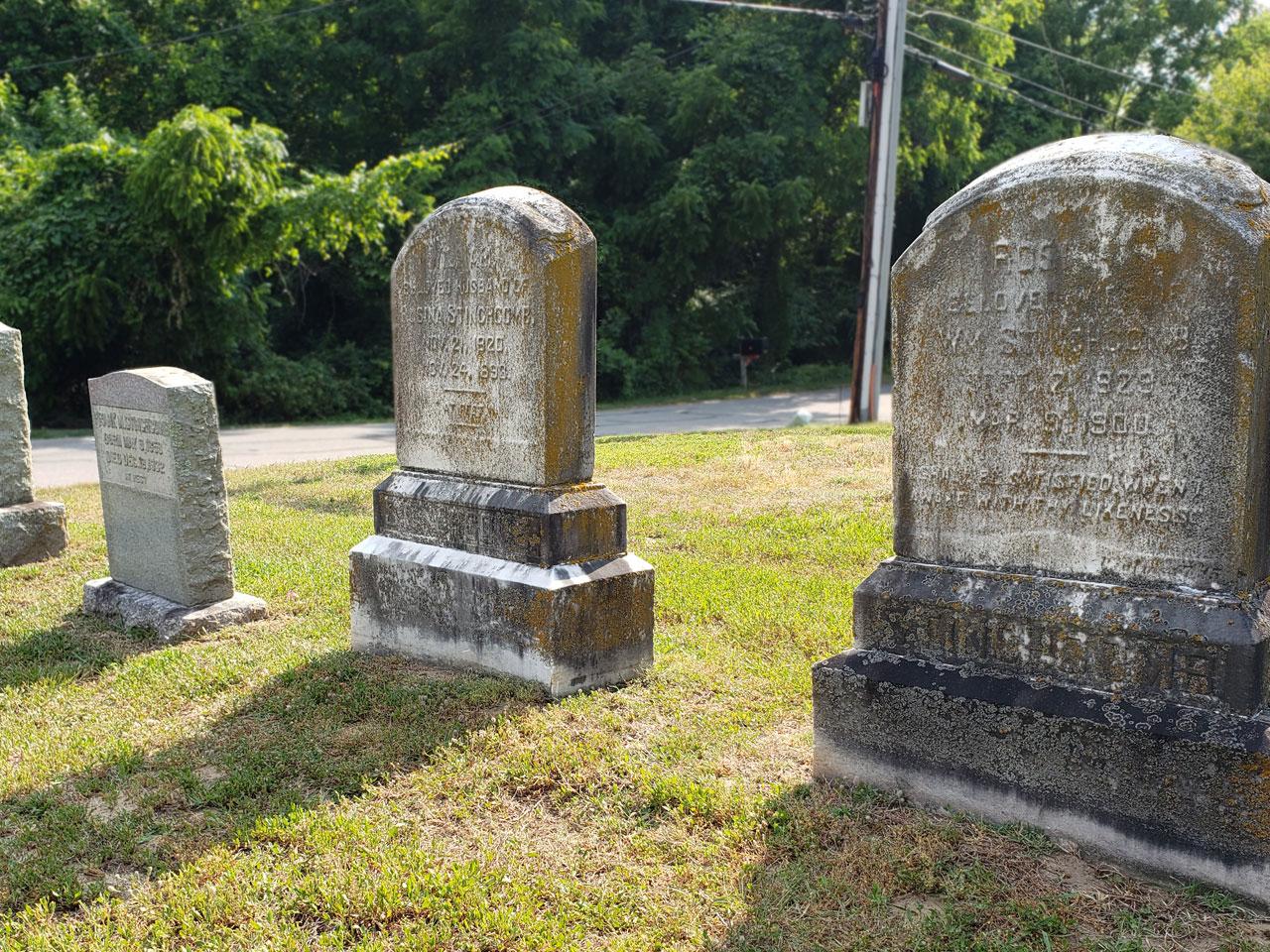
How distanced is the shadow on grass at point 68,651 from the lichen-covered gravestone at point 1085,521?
3.56 m

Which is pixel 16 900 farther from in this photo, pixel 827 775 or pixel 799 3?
pixel 799 3

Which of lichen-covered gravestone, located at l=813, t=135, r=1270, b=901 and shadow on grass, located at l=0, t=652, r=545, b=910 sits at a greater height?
lichen-covered gravestone, located at l=813, t=135, r=1270, b=901

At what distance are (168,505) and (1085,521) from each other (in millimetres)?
4552

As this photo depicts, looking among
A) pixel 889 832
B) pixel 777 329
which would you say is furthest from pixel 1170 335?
pixel 777 329

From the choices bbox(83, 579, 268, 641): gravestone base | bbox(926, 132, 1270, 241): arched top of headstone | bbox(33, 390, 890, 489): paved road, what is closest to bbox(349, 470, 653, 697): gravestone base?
bbox(83, 579, 268, 641): gravestone base

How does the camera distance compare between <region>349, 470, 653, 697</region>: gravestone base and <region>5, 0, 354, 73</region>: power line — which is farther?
<region>5, 0, 354, 73</region>: power line

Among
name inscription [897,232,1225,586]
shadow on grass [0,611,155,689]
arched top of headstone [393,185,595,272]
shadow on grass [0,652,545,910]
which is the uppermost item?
arched top of headstone [393,185,595,272]

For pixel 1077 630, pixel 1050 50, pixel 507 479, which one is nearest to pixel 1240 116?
pixel 1050 50

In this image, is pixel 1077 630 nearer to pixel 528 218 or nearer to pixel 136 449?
pixel 528 218

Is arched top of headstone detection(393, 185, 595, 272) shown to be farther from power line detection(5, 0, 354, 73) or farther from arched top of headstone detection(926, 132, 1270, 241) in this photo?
power line detection(5, 0, 354, 73)

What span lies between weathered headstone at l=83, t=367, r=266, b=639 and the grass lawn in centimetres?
20

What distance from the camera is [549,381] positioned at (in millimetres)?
4965

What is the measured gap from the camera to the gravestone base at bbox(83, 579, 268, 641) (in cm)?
591

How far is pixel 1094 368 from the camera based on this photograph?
3.41 metres
